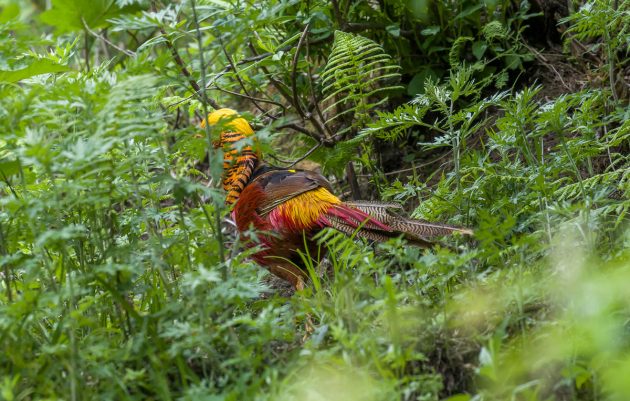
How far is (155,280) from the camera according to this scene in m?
3.39

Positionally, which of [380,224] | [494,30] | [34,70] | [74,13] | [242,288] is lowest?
[380,224]

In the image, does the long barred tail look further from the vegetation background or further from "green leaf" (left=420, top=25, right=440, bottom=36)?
"green leaf" (left=420, top=25, right=440, bottom=36)

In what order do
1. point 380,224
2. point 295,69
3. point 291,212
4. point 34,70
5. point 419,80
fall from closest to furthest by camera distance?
point 34,70, point 380,224, point 291,212, point 295,69, point 419,80

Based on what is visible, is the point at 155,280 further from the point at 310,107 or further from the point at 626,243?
the point at 310,107

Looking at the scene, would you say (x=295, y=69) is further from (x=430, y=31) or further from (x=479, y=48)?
(x=479, y=48)

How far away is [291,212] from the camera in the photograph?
4379mm

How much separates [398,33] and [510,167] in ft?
4.98

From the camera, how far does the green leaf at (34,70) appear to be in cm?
350

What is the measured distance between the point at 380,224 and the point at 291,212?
52 centimetres

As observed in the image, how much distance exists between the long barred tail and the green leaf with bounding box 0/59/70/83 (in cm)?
153

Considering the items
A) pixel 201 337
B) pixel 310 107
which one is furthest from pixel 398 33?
pixel 201 337

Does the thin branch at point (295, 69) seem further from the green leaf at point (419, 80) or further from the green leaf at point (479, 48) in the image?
the green leaf at point (479, 48)

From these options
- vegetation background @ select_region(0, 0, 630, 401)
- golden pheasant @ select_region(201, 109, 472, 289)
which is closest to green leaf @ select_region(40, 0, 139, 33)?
vegetation background @ select_region(0, 0, 630, 401)

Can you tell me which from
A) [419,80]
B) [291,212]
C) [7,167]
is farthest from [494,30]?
[7,167]
